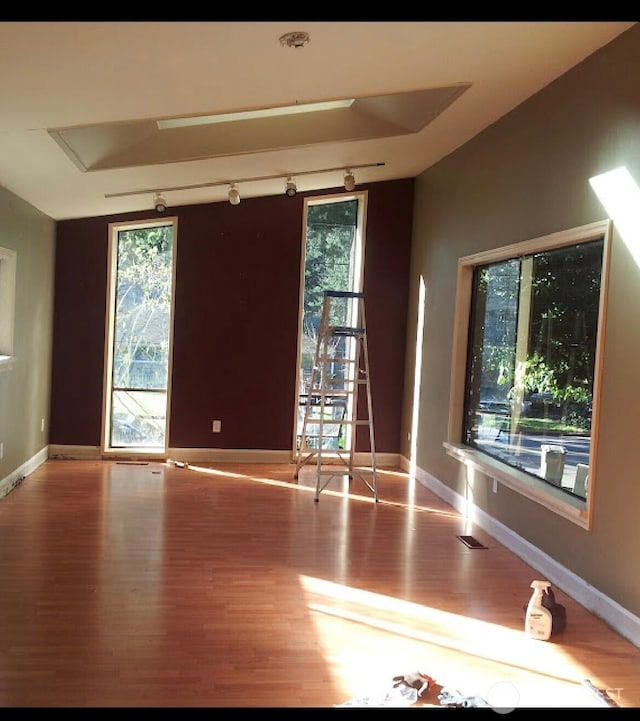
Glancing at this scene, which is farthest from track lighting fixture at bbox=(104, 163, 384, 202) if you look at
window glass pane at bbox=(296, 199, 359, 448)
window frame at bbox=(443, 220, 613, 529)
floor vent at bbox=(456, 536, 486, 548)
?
floor vent at bbox=(456, 536, 486, 548)

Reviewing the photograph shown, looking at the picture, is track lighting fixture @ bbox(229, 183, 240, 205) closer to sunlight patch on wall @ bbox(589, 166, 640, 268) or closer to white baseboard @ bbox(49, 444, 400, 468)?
white baseboard @ bbox(49, 444, 400, 468)

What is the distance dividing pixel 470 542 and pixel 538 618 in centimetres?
144

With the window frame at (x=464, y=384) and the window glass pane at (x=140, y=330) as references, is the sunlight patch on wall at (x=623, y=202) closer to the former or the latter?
the window frame at (x=464, y=384)

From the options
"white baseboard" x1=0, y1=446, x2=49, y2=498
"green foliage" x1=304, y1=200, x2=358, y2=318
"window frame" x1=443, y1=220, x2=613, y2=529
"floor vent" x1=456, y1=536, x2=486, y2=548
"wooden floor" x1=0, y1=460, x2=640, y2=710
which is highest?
"green foliage" x1=304, y1=200, x2=358, y2=318

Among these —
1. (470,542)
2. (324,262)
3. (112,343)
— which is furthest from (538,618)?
(112,343)

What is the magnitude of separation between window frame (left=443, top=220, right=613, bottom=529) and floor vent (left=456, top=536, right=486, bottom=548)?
17.2 inches

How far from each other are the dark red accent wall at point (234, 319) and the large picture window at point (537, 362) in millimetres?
1641

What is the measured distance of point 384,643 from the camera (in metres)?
2.96

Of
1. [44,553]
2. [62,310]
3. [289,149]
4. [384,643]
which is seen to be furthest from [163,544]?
[62,310]

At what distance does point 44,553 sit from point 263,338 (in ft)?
11.4

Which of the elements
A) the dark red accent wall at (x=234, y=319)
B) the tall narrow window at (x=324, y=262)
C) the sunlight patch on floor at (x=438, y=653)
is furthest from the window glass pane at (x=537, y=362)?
the tall narrow window at (x=324, y=262)

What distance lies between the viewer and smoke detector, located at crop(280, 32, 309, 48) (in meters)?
2.82

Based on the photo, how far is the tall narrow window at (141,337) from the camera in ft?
22.5

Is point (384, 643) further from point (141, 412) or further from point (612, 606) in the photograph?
point (141, 412)
